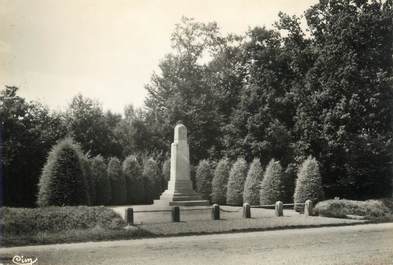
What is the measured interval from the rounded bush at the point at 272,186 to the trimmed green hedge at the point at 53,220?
15.0m

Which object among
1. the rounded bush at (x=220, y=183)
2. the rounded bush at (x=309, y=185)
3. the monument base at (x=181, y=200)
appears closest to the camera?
the rounded bush at (x=309, y=185)

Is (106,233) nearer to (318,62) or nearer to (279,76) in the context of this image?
(318,62)

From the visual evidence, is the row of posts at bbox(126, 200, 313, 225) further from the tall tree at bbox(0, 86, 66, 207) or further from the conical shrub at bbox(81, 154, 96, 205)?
the tall tree at bbox(0, 86, 66, 207)

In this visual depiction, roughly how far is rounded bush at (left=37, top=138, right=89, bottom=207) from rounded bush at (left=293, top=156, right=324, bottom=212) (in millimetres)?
13628

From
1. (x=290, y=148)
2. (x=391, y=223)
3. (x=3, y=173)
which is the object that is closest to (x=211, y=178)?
(x=290, y=148)

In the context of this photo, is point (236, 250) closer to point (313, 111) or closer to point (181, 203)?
point (181, 203)

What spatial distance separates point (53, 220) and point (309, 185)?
16761mm

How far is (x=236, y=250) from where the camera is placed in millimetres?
15555

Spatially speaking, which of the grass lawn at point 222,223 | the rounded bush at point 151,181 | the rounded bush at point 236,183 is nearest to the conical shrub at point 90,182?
the rounded bush at point 151,181

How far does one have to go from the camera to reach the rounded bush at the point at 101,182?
4025cm

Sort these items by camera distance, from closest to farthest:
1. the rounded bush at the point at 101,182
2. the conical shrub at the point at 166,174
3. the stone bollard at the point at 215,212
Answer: the stone bollard at the point at 215,212
the rounded bush at the point at 101,182
the conical shrub at the point at 166,174

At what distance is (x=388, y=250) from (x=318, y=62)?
81.5ft

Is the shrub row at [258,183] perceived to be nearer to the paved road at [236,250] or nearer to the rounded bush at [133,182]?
the rounded bush at [133,182]

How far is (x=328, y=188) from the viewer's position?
38875 millimetres
